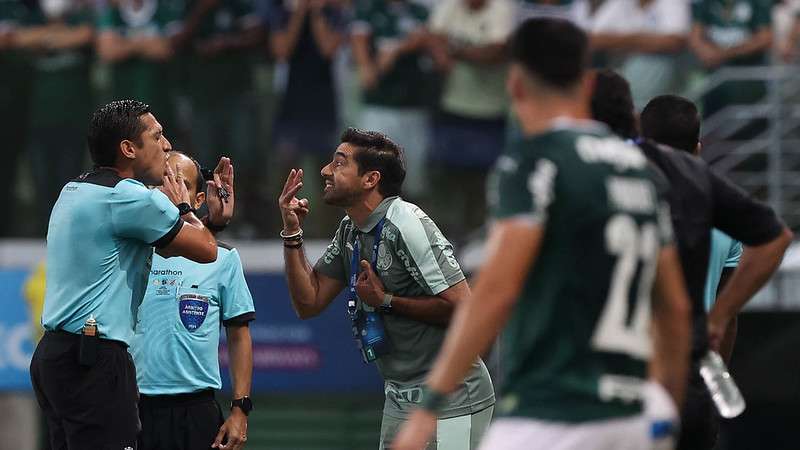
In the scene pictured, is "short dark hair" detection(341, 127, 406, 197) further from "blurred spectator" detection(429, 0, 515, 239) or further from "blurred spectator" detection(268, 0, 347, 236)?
"blurred spectator" detection(268, 0, 347, 236)

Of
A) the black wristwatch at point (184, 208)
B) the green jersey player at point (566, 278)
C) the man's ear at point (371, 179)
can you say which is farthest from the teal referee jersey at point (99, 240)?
the green jersey player at point (566, 278)

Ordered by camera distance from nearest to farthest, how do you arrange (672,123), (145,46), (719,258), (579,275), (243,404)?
1. (579,275)
2. (672,123)
3. (719,258)
4. (243,404)
5. (145,46)

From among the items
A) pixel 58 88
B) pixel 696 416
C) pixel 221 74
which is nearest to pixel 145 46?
pixel 221 74

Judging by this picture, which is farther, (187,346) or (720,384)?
(187,346)

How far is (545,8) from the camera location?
13.9 metres

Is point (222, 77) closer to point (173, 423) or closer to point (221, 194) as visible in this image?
point (221, 194)

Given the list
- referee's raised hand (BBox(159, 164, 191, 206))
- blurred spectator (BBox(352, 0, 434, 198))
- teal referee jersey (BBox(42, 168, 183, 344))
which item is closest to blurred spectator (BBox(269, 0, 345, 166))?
blurred spectator (BBox(352, 0, 434, 198))

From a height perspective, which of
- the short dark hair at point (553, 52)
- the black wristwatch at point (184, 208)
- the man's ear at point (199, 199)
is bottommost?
the man's ear at point (199, 199)

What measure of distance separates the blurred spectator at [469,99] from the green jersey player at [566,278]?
9.48 m

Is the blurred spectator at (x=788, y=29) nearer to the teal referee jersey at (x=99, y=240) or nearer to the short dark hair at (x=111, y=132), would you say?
the short dark hair at (x=111, y=132)

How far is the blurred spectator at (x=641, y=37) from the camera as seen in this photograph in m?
13.9

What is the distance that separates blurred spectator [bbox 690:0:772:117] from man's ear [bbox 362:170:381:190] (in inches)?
273

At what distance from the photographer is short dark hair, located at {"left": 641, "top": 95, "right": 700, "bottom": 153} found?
20.8 feet

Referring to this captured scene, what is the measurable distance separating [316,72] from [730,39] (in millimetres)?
3690
